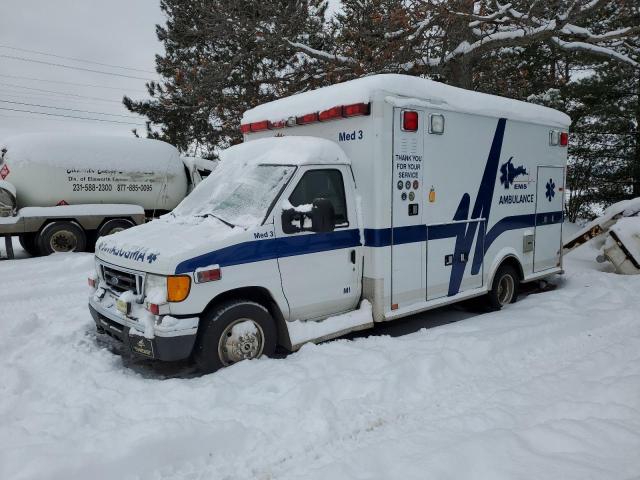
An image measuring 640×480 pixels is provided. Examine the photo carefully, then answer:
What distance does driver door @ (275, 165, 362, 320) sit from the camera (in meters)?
4.97

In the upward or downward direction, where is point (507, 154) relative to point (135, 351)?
upward

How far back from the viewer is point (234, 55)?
15727 millimetres

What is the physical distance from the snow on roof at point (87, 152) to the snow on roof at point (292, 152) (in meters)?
8.63

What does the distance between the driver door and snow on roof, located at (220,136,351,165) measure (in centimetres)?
12

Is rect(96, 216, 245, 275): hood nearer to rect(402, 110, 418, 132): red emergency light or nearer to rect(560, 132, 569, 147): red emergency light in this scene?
rect(402, 110, 418, 132): red emergency light

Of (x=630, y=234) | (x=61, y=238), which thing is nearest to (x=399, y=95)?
(x=630, y=234)

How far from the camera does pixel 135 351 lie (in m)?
4.48

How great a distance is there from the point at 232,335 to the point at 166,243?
1035mm

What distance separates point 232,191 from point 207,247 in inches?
39.9

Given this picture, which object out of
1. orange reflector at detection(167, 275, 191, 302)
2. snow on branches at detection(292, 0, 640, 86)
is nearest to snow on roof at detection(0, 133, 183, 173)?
snow on branches at detection(292, 0, 640, 86)

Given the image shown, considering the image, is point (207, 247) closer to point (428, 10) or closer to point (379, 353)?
point (379, 353)

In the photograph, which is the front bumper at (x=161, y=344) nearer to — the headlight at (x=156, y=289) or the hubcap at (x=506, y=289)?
the headlight at (x=156, y=289)

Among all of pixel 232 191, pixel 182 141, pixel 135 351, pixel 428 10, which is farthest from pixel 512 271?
pixel 182 141

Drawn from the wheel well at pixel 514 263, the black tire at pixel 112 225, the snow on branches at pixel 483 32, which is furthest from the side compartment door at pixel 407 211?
the black tire at pixel 112 225
